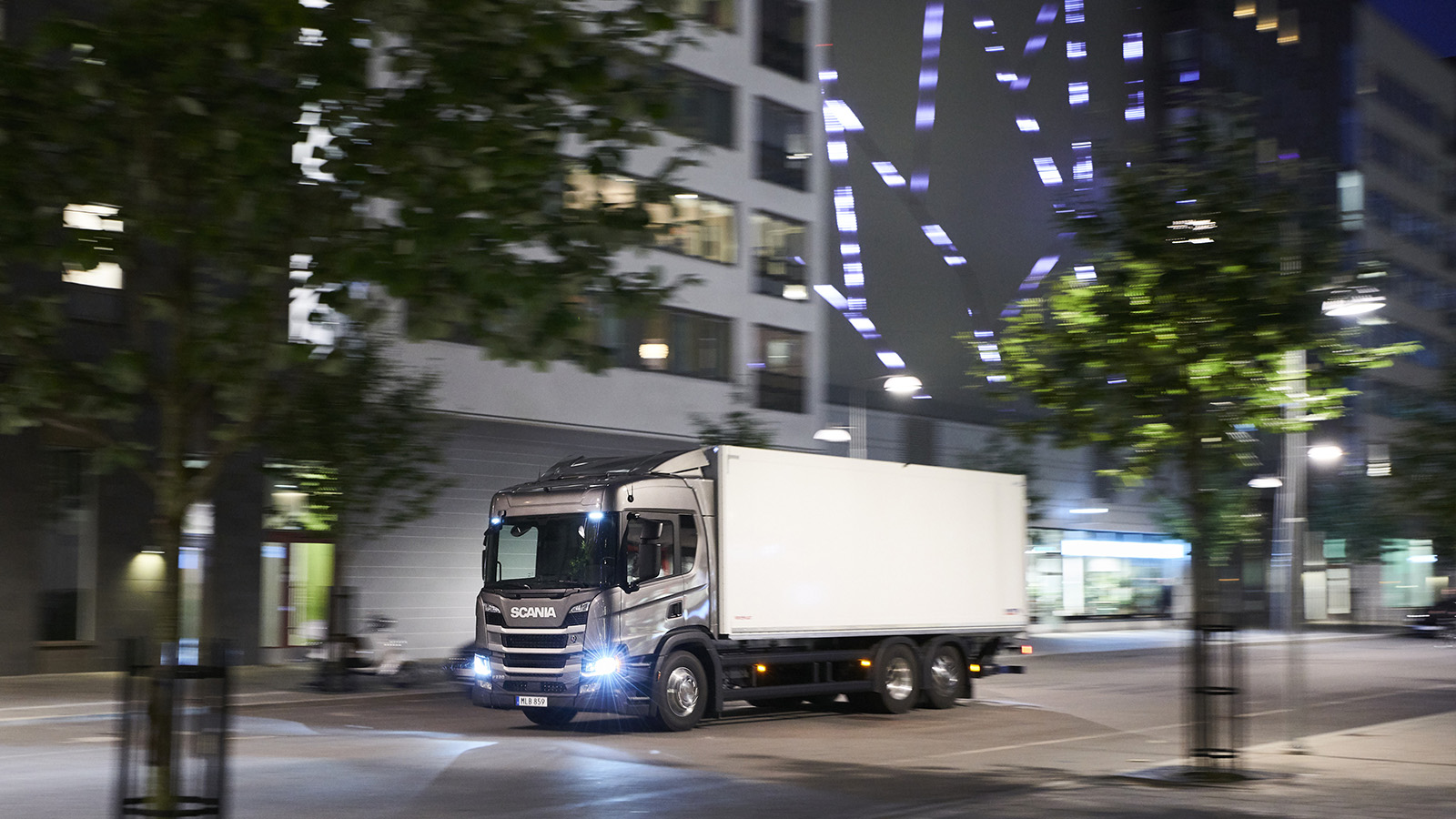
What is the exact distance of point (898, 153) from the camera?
6044 centimetres

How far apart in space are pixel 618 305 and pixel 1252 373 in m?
7.32

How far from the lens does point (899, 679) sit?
2003 cm

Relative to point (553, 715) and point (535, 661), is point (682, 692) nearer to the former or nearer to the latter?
point (535, 661)

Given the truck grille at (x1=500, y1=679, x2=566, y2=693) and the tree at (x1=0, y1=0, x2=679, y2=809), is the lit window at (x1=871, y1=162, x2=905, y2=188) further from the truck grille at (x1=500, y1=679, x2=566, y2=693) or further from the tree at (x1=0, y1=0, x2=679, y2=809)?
the tree at (x1=0, y1=0, x2=679, y2=809)

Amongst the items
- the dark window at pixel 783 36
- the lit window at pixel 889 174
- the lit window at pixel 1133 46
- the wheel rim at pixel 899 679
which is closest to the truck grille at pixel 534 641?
the wheel rim at pixel 899 679

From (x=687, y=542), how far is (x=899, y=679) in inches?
165

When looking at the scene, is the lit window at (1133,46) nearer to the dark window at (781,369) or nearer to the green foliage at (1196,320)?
the dark window at (781,369)

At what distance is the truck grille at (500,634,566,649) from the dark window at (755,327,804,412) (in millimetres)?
23283

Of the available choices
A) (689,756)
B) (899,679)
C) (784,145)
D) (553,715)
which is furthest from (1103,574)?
(689,756)

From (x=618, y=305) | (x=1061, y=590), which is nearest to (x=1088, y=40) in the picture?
(x=1061, y=590)

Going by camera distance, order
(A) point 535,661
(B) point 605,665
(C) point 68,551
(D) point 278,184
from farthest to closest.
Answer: (C) point 68,551, (A) point 535,661, (B) point 605,665, (D) point 278,184

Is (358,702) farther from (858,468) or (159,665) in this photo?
Answer: (159,665)

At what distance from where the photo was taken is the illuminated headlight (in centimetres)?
1669

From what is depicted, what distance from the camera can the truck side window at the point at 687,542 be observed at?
1755 cm
